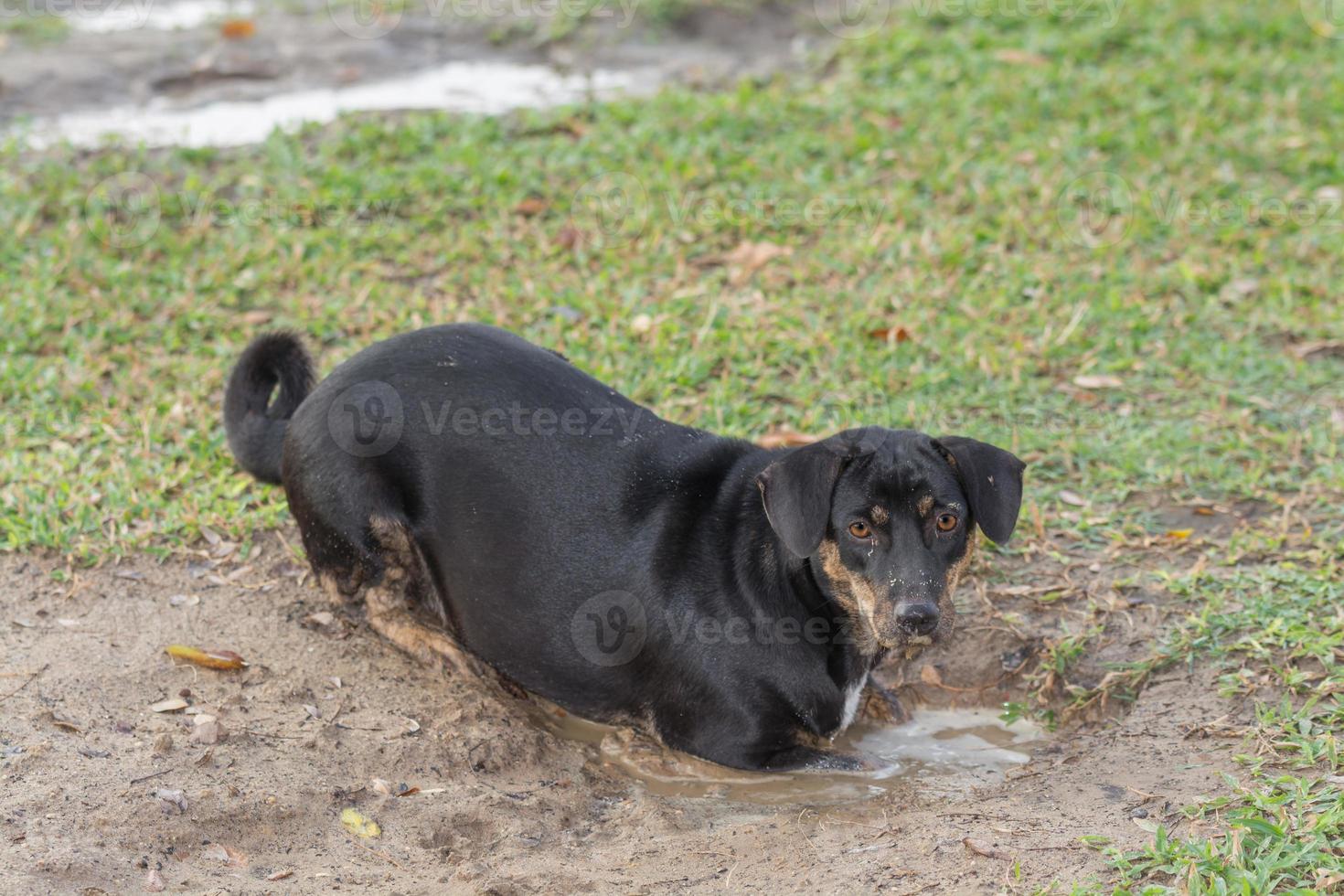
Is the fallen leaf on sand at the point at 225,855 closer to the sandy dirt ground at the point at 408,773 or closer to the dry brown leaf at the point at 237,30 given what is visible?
the sandy dirt ground at the point at 408,773

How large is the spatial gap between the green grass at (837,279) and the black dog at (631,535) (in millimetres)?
947

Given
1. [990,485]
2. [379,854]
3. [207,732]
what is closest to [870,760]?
[990,485]

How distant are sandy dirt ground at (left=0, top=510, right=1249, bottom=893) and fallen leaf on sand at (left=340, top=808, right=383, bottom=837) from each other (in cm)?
3

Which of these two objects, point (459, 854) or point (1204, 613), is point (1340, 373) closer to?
point (1204, 613)

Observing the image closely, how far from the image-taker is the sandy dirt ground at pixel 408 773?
4.12m

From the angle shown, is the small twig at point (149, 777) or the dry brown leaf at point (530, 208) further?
the dry brown leaf at point (530, 208)

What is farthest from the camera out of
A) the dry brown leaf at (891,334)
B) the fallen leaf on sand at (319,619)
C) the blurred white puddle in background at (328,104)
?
the blurred white puddle in background at (328,104)

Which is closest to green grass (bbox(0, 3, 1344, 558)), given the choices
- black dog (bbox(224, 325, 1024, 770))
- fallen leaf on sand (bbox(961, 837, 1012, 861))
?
black dog (bbox(224, 325, 1024, 770))

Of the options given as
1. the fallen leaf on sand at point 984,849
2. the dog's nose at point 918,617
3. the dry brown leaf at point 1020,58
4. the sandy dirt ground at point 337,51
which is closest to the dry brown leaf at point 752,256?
the sandy dirt ground at point 337,51

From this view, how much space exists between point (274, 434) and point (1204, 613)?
11.9ft

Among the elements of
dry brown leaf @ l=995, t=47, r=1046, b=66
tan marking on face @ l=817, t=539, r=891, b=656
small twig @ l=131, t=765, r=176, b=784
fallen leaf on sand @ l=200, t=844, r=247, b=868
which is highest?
dry brown leaf @ l=995, t=47, r=1046, b=66

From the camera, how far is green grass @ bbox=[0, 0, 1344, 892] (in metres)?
→ 6.09

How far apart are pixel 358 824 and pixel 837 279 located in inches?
167

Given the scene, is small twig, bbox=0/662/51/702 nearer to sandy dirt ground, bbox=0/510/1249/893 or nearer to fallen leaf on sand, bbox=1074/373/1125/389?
sandy dirt ground, bbox=0/510/1249/893
